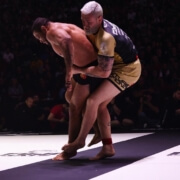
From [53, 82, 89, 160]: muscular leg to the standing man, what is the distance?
0.25 feet

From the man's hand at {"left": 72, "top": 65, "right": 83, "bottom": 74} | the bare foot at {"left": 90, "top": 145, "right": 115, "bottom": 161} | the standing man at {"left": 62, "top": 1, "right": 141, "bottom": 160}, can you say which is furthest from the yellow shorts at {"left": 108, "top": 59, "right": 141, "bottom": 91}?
the bare foot at {"left": 90, "top": 145, "right": 115, "bottom": 161}

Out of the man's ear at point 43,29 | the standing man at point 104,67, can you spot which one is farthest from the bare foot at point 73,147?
the man's ear at point 43,29

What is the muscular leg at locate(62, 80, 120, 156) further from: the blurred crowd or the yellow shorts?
the blurred crowd

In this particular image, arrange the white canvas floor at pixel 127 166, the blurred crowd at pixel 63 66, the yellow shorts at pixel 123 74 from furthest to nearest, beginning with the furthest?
the blurred crowd at pixel 63 66, the yellow shorts at pixel 123 74, the white canvas floor at pixel 127 166

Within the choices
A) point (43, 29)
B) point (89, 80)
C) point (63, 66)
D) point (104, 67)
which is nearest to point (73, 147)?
point (89, 80)

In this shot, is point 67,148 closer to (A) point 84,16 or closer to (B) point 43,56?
(A) point 84,16

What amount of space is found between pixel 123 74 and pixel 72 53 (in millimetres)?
438

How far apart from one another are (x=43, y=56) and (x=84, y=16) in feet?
19.9

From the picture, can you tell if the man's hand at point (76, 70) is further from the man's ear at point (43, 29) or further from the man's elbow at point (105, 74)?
the man's ear at point (43, 29)

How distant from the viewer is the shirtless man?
132 inches

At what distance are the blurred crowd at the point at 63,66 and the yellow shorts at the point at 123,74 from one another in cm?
343

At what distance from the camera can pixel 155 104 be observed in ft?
23.9

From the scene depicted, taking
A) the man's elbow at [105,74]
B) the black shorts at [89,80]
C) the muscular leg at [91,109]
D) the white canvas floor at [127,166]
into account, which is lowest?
the white canvas floor at [127,166]

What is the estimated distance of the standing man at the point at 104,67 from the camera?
3354mm
